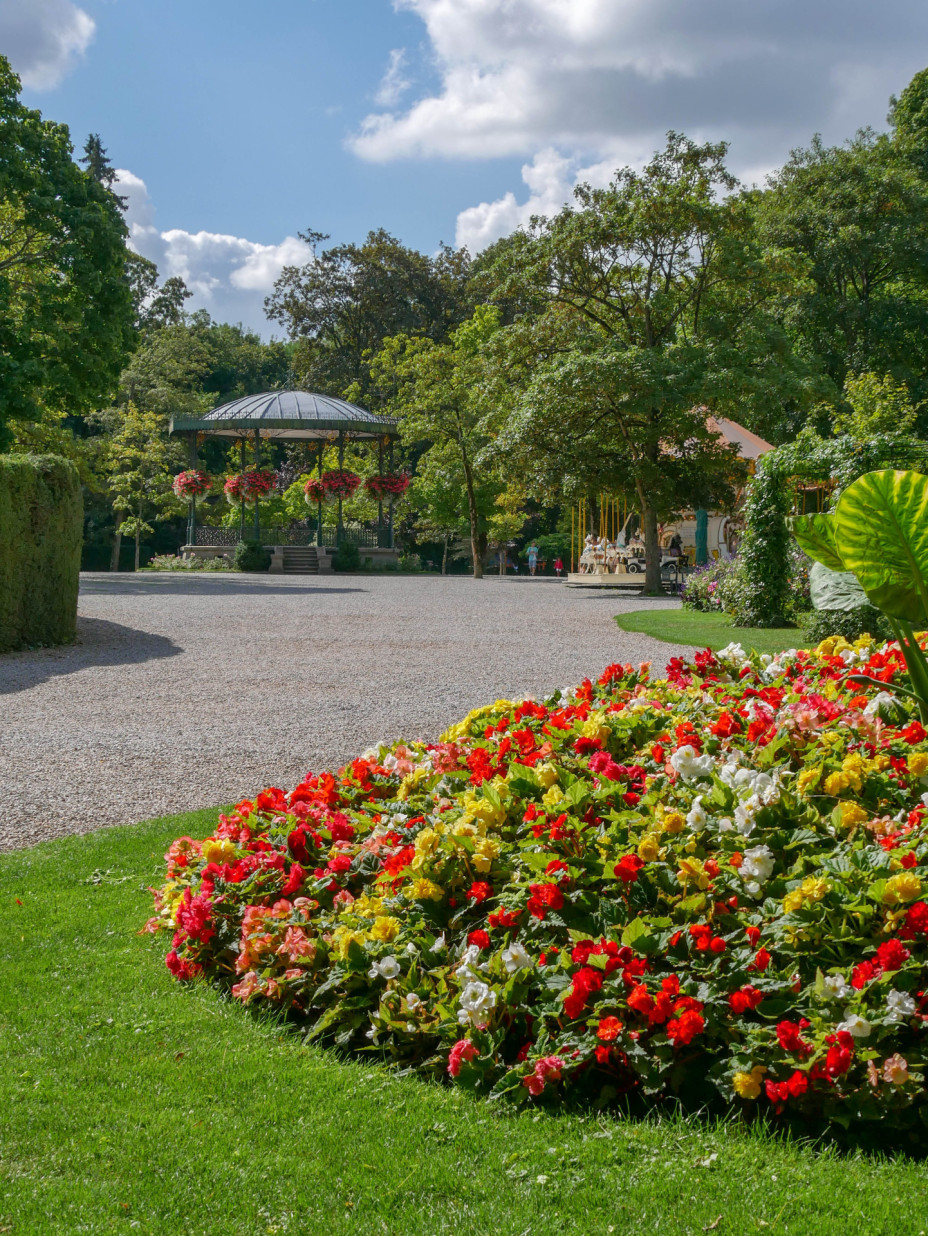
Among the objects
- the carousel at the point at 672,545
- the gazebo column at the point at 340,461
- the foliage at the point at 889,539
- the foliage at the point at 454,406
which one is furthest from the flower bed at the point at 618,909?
the gazebo column at the point at 340,461

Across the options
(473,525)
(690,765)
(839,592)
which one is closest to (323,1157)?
(690,765)

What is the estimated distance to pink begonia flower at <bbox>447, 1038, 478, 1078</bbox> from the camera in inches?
89.1

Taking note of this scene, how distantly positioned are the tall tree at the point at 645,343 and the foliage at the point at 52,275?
318 inches

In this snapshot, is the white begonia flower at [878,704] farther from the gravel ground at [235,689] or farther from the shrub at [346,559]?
the shrub at [346,559]

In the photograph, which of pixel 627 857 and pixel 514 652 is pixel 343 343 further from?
pixel 627 857

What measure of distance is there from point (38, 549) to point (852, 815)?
29.0 ft

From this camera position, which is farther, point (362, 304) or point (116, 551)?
point (362, 304)

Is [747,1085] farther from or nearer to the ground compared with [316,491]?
nearer to the ground

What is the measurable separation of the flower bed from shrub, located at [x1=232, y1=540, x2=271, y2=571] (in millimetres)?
26117

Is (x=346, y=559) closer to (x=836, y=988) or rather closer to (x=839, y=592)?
(x=839, y=592)

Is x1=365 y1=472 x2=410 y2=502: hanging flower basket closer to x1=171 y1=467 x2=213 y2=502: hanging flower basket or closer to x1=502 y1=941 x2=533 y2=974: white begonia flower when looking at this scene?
x1=171 y1=467 x2=213 y2=502: hanging flower basket

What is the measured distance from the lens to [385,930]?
262 centimetres

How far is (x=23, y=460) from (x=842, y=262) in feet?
87.4

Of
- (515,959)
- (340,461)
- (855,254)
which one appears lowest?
(515,959)
